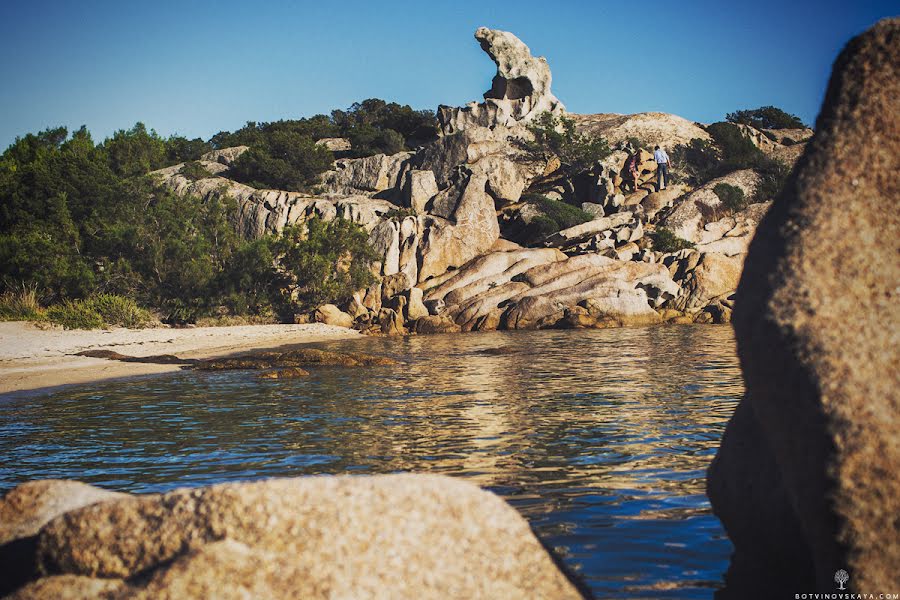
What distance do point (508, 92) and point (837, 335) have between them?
83.8 meters

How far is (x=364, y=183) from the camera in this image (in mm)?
68750

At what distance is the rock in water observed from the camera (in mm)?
3740

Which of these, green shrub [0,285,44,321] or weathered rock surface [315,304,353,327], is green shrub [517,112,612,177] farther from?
green shrub [0,285,44,321]

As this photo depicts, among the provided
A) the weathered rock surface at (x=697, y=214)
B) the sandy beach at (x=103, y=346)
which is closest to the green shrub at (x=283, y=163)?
the sandy beach at (x=103, y=346)

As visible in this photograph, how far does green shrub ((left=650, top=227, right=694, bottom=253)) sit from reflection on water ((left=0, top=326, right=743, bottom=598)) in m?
33.4

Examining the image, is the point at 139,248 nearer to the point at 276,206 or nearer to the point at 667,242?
the point at 276,206

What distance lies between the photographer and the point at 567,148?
241 ft

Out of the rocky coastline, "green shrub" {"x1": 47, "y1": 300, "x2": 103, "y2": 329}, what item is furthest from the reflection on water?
"green shrub" {"x1": 47, "y1": 300, "x2": 103, "y2": 329}

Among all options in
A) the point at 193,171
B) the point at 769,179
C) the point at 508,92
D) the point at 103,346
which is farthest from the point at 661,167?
the point at 103,346

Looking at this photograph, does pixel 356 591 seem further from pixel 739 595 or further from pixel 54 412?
pixel 54 412

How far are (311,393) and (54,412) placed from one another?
18.1 feet

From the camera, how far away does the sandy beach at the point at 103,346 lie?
22.2 meters

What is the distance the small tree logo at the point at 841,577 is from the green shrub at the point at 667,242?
172ft

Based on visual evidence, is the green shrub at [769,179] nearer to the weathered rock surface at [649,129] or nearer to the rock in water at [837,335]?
the weathered rock surface at [649,129]
